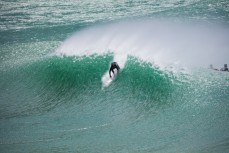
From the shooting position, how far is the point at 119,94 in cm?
1372

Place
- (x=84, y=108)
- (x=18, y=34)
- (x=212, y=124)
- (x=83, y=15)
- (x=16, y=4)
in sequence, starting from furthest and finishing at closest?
1. (x=16, y=4)
2. (x=83, y=15)
3. (x=18, y=34)
4. (x=84, y=108)
5. (x=212, y=124)

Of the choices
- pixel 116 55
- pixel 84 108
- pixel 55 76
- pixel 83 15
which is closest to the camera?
pixel 84 108

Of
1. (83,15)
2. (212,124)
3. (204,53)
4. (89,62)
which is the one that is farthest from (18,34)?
(212,124)

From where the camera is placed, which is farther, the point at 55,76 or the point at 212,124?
the point at 55,76

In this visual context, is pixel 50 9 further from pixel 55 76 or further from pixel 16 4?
pixel 55 76

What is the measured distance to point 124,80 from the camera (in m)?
14.7

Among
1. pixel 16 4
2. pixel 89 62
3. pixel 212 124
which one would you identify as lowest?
pixel 212 124

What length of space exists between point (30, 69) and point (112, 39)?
521 cm

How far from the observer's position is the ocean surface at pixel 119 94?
34.0ft

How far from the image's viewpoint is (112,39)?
794 inches

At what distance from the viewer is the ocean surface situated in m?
Result: 10.4

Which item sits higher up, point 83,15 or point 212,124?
point 83,15

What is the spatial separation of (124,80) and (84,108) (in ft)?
8.81

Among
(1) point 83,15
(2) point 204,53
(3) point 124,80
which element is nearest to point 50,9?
(1) point 83,15
